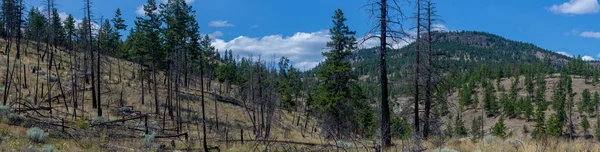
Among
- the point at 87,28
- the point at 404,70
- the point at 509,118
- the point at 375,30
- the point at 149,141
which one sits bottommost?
the point at 509,118

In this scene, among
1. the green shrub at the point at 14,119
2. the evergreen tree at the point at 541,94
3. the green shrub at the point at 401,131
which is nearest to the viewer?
the green shrub at the point at 401,131

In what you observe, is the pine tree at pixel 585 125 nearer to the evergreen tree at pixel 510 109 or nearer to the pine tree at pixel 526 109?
the pine tree at pixel 526 109

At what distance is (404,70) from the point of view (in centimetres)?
1722

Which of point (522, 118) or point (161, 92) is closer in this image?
point (161, 92)

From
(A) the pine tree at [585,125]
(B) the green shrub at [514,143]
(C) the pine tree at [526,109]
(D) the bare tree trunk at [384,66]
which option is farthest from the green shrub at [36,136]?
(C) the pine tree at [526,109]

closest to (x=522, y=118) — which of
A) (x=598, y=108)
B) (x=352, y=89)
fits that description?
(x=598, y=108)

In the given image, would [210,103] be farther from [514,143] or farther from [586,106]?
[586,106]

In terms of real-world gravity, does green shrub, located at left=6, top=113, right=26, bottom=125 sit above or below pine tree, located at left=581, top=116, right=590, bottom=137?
above

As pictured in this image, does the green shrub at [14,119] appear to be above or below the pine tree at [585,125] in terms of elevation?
above

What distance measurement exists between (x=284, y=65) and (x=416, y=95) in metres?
65.1

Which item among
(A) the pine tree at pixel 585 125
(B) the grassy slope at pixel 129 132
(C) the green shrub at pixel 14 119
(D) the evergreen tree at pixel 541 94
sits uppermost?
(C) the green shrub at pixel 14 119

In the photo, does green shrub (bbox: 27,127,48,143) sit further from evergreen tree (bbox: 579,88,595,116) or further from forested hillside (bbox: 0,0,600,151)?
evergreen tree (bbox: 579,88,595,116)

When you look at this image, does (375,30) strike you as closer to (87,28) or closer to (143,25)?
(87,28)

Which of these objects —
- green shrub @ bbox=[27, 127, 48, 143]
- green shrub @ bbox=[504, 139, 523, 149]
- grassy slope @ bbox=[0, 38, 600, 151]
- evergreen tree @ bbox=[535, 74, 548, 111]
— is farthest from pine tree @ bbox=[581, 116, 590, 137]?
green shrub @ bbox=[27, 127, 48, 143]
